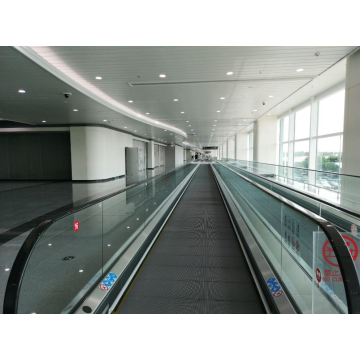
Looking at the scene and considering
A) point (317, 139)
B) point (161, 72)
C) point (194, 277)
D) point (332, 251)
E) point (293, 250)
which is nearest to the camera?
point (332, 251)

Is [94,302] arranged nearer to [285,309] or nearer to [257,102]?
[285,309]

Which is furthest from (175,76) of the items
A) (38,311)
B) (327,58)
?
(38,311)

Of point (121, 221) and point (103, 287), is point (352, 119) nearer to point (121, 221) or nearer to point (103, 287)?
point (121, 221)

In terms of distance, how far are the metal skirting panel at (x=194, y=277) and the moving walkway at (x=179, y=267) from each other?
0.01 m

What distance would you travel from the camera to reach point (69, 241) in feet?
9.20

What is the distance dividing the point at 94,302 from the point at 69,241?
69 cm

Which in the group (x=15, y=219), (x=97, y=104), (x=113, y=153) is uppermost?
(x=97, y=104)

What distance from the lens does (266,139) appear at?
19.9 m

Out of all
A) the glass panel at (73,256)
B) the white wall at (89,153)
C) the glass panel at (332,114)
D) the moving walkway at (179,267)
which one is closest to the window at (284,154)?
the glass panel at (332,114)

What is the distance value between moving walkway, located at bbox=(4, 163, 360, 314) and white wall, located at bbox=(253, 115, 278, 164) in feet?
51.4

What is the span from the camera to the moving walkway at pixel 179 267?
1.80 metres

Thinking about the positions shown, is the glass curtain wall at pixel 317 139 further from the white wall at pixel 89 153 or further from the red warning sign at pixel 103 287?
the white wall at pixel 89 153

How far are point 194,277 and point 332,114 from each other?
45.4 ft

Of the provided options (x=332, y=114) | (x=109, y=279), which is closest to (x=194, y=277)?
(x=109, y=279)
